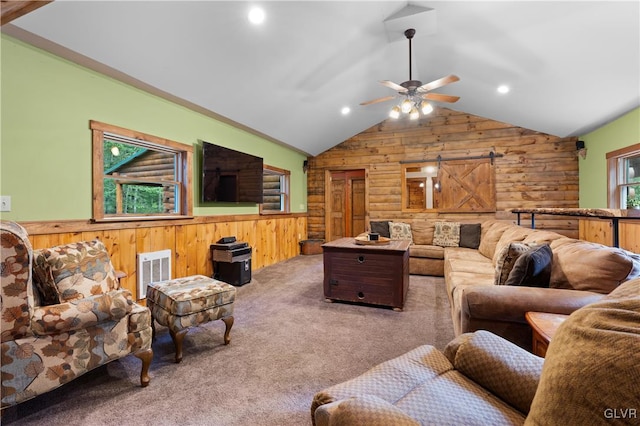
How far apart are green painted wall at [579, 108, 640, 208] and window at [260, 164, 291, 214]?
18.3 feet

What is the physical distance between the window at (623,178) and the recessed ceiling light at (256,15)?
5.16 m

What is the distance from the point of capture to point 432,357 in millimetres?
1228

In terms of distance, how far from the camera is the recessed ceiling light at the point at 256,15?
2583 mm

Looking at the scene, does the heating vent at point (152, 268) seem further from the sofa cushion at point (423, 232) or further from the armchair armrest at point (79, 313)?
the sofa cushion at point (423, 232)

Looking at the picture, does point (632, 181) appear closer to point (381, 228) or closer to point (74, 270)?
point (381, 228)

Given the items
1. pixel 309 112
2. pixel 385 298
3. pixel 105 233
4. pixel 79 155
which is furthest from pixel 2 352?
pixel 309 112

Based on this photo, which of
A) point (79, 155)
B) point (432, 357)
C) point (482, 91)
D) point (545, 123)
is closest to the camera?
point (432, 357)

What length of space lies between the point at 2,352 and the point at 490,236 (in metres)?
5.00

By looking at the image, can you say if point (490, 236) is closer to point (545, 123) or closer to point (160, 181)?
point (545, 123)

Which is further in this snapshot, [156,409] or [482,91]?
[482,91]

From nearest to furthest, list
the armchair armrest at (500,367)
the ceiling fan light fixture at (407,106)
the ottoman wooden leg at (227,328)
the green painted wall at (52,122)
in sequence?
1. the armchair armrest at (500,367)
2. the green painted wall at (52,122)
3. the ottoman wooden leg at (227,328)
4. the ceiling fan light fixture at (407,106)

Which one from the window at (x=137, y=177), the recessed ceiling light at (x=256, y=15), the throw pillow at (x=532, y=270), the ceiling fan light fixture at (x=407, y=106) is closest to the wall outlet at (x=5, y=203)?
the window at (x=137, y=177)

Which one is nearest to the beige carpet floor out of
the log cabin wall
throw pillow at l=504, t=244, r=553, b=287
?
throw pillow at l=504, t=244, r=553, b=287

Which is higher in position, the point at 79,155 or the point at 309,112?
the point at 309,112
